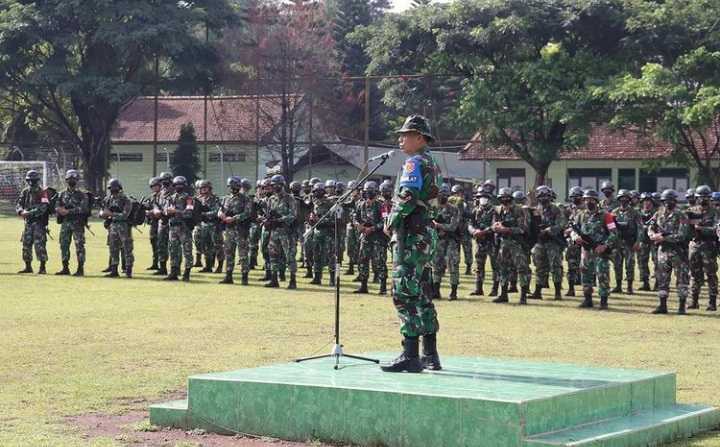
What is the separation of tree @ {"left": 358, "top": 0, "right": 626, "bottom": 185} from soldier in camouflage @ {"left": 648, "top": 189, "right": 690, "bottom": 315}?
19.7m

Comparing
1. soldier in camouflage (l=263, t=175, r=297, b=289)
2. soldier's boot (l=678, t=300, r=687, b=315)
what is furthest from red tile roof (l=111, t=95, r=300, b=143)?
soldier's boot (l=678, t=300, r=687, b=315)

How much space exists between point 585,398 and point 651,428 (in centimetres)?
57

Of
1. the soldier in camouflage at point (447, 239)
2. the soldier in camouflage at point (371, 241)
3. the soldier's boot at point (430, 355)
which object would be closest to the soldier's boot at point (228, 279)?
the soldier in camouflage at point (371, 241)

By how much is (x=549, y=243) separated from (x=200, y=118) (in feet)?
137

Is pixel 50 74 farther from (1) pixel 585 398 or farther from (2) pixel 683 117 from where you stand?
(1) pixel 585 398

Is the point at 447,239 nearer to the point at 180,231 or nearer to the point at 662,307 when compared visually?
the point at 662,307

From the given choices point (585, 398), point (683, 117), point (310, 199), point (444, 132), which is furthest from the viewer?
point (444, 132)

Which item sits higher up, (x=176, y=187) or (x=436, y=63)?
(x=436, y=63)

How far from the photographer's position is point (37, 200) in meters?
25.0

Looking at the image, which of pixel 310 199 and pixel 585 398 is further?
pixel 310 199

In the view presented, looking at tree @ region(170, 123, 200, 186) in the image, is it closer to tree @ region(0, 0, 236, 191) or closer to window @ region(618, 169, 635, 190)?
tree @ region(0, 0, 236, 191)

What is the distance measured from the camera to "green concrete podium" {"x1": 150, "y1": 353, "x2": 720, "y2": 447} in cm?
844

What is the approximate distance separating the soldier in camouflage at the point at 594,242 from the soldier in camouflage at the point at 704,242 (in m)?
1.24

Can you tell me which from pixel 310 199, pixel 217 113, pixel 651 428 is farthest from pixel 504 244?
pixel 217 113
